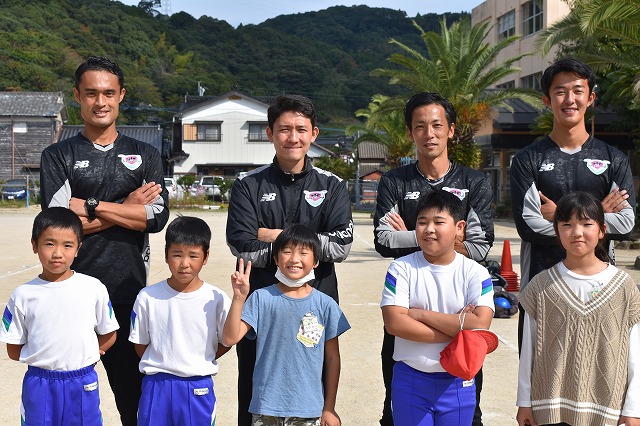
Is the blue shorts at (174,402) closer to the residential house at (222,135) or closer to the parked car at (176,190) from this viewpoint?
the parked car at (176,190)

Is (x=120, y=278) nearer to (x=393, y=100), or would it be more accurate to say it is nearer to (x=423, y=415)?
(x=423, y=415)

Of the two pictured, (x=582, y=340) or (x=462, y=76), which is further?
(x=462, y=76)

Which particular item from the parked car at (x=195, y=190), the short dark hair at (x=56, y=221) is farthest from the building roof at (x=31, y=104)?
the short dark hair at (x=56, y=221)

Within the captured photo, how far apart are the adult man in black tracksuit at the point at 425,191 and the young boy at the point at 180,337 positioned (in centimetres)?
100

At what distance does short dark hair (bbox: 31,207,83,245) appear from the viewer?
364cm

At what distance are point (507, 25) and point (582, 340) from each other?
37.7 meters

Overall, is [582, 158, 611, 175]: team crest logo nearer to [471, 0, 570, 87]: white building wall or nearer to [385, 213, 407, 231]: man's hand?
[385, 213, 407, 231]: man's hand

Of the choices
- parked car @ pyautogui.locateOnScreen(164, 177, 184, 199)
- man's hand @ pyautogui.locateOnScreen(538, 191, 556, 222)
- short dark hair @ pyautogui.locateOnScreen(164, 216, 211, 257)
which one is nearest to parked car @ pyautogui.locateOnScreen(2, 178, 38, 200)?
parked car @ pyautogui.locateOnScreen(164, 177, 184, 199)

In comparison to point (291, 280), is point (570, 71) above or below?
above

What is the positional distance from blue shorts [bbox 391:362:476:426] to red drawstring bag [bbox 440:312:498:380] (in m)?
0.17

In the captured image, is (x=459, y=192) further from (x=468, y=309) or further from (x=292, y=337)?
(x=292, y=337)

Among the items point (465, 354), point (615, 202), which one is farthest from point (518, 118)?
point (465, 354)

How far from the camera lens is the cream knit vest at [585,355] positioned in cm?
A: 326

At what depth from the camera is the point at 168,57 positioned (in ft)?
274
